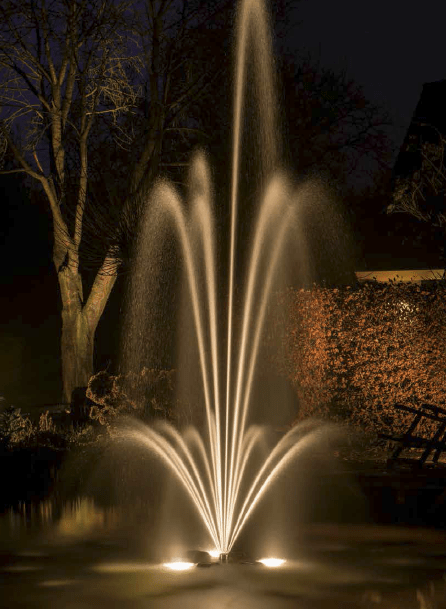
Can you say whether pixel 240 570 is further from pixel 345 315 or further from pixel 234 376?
pixel 234 376

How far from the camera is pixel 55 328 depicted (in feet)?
120

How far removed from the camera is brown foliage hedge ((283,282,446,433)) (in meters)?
15.8

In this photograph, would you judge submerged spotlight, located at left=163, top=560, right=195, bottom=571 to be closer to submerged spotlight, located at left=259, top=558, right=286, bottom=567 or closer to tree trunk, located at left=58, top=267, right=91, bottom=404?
submerged spotlight, located at left=259, top=558, right=286, bottom=567

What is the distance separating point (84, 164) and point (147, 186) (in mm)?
1655

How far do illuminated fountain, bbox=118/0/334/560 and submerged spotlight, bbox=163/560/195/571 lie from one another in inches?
38.9

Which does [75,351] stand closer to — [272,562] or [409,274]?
[409,274]

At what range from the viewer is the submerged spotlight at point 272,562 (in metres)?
8.59

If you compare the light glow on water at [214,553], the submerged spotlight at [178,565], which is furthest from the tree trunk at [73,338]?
the submerged spotlight at [178,565]

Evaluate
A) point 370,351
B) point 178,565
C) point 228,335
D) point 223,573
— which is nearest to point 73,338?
point 228,335

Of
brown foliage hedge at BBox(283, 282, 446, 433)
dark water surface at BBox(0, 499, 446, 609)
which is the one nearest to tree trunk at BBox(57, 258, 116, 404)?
brown foliage hedge at BBox(283, 282, 446, 433)

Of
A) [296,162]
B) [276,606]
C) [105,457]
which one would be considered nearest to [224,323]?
[105,457]

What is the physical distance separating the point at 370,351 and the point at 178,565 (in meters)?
8.07

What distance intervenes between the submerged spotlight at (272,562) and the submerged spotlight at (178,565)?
0.62 m

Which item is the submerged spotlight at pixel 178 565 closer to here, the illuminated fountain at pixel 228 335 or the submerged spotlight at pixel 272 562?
the submerged spotlight at pixel 272 562
